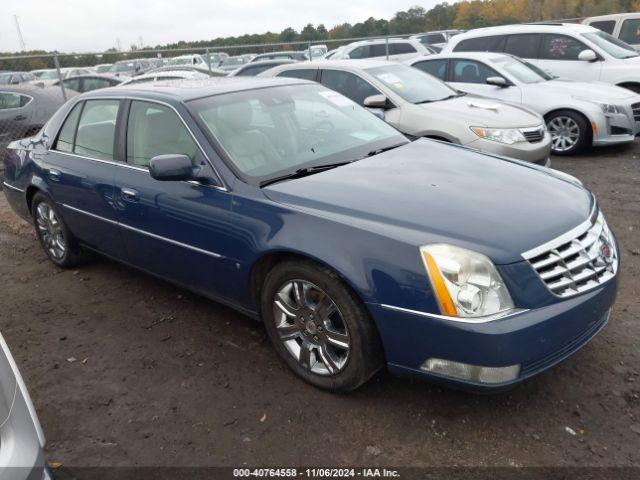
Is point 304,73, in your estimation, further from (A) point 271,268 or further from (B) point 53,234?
(A) point 271,268

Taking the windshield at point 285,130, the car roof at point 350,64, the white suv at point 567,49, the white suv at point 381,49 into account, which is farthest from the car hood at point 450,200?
the white suv at point 381,49

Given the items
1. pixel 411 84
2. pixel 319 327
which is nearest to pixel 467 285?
pixel 319 327

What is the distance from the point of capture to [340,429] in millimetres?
2742

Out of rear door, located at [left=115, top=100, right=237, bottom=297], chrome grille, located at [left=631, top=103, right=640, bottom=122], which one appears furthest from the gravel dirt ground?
chrome grille, located at [left=631, top=103, right=640, bottom=122]

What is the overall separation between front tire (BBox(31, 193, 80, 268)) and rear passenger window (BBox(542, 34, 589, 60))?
8.67 meters

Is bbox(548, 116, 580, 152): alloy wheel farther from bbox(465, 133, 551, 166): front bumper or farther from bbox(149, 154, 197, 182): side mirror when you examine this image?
bbox(149, 154, 197, 182): side mirror

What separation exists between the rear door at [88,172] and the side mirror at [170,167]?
0.89 metres

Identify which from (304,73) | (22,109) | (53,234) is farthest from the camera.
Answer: (22,109)

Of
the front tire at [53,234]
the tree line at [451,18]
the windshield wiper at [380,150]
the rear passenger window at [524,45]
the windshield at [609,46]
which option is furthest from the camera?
the tree line at [451,18]

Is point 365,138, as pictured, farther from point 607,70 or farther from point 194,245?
point 607,70

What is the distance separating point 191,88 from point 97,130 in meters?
0.92

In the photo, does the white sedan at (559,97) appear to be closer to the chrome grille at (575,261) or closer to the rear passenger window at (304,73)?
the rear passenger window at (304,73)

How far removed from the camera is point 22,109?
386 inches

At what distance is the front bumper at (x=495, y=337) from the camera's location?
7.74 feet
